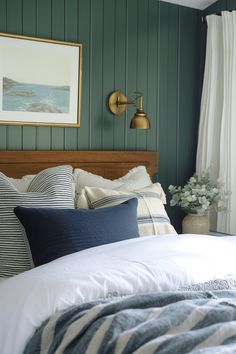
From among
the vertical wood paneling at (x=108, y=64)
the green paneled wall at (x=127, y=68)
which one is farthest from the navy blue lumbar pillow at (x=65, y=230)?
the vertical wood paneling at (x=108, y=64)

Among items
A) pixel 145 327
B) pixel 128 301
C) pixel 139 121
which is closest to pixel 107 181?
pixel 139 121

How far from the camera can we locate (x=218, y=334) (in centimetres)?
136

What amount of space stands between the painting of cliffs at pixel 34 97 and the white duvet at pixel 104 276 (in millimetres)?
1200

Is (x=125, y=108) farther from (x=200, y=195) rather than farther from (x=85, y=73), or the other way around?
(x=200, y=195)

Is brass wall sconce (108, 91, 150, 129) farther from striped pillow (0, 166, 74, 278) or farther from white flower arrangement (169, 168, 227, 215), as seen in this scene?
striped pillow (0, 166, 74, 278)

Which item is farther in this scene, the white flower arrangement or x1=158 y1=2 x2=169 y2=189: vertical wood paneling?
x1=158 y1=2 x2=169 y2=189: vertical wood paneling

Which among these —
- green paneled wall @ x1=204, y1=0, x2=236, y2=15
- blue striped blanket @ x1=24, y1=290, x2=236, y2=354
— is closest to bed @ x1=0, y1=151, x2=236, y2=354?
blue striped blanket @ x1=24, y1=290, x2=236, y2=354

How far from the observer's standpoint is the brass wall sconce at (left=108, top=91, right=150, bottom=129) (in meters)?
3.20

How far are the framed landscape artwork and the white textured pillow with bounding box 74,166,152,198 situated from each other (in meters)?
0.41

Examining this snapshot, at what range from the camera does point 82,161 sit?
3131mm

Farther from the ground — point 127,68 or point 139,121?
point 127,68

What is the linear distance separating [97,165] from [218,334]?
1.94 metres

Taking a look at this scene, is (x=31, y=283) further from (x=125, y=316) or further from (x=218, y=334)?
(x=218, y=334)

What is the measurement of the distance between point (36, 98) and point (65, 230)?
115 centimetres
